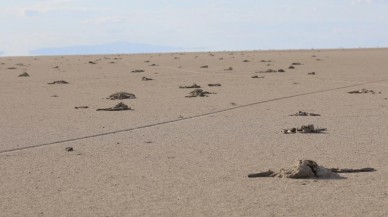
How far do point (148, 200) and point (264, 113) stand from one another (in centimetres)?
800

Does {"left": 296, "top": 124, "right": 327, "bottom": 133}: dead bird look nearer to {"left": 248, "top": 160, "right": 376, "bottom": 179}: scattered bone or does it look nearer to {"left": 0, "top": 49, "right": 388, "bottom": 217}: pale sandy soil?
{"left": 0, "top": 49, "right": 388, "bottom": 217}: pale sandy soil

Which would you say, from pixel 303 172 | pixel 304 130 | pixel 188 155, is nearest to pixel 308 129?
pixel 304 130

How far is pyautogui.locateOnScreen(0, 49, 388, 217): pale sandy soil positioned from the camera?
22.6ft

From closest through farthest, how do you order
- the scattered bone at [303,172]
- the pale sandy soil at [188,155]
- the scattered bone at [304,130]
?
the pale sandy soil at [188,155], the scattered bone at [303,172], the scattered bone at [304,130]

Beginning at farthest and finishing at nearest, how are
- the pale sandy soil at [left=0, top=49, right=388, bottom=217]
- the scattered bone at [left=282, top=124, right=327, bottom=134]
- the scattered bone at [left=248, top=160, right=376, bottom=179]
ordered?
1. the scattered bone at [left=282, top=124, right=327, bottom=134]
2. the scattered bone at [left=248, top=160, right=376, bottom=179]
3. the pale sandy soil at [left=0, top=49, right=388, bottom=217]

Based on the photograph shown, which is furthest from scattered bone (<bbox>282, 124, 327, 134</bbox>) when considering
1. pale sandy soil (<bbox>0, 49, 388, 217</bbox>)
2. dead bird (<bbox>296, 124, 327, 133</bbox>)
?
pale sandy soil (<bbox>0, 49, 388, 217</bbox>)

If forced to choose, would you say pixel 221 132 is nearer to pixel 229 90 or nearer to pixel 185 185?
pixel 185 185

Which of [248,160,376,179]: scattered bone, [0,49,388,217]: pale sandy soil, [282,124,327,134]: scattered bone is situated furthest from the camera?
[282,124,327,134]: scattered bone

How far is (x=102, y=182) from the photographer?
794 cm

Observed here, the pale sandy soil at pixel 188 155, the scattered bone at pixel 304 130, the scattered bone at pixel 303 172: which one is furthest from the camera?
the scattered bone at pixel 304 130

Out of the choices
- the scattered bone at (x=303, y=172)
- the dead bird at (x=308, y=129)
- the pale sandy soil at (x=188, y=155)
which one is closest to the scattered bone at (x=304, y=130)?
the dead bird at (x=308, y=129)

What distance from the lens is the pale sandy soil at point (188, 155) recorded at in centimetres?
688

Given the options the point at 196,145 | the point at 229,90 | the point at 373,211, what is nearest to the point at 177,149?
the point at 196,145

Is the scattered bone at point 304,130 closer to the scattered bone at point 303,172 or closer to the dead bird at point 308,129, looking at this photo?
the dead bird at point 308,129
